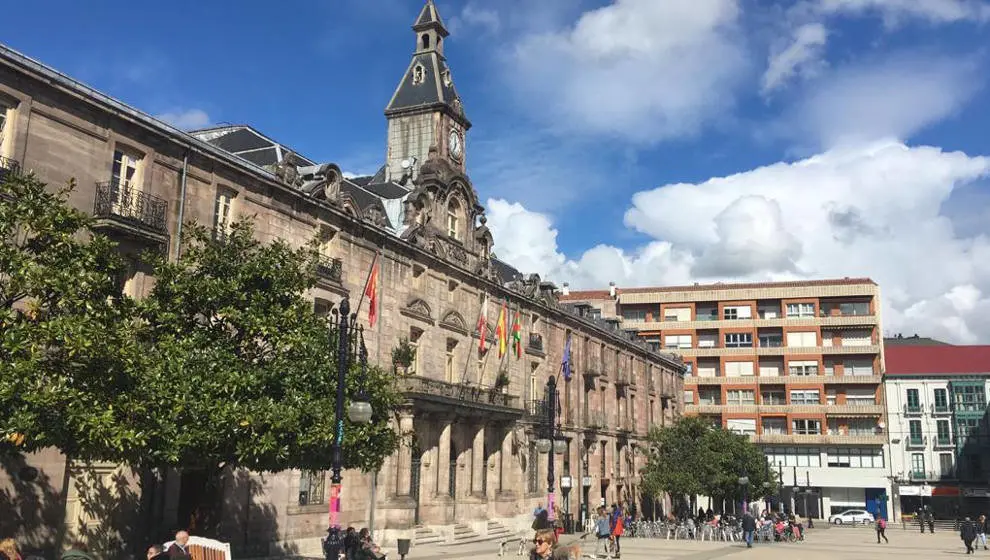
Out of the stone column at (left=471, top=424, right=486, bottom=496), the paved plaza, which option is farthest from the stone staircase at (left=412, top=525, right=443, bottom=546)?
the stone column at (left=471, top=424, right=486, bottom=496)

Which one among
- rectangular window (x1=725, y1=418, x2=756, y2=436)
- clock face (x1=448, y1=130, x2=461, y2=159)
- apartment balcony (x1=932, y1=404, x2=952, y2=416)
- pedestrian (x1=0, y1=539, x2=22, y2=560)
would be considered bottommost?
pedestrian (x1=0, y1=539, x2=22, y2=560)

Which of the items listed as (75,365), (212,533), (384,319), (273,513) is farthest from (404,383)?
(75,365)

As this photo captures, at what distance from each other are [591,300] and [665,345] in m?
7.82

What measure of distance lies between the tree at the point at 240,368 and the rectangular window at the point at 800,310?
60002 millimetres

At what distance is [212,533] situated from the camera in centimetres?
2323

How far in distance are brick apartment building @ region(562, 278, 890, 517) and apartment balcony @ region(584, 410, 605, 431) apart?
18.8m

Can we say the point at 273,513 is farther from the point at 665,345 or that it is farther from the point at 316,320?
the point at 665,345

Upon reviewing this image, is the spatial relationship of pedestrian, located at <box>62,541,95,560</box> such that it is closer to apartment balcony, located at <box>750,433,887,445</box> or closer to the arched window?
the arched window

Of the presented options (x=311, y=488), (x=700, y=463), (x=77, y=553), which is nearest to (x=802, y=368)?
(x=700, y=463)

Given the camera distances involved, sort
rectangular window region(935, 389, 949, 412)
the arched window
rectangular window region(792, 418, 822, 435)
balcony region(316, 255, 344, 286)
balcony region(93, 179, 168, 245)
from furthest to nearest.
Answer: rectangular window region(792, 418, 822, 435)
rectangular window region(935, 389, 949, 412)
the arched window
balcony region(316, 255, 344, 286)
balcony region(93, 179, 168, 245)

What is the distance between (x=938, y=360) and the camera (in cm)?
7181

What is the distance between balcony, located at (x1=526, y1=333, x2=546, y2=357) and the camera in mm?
44656

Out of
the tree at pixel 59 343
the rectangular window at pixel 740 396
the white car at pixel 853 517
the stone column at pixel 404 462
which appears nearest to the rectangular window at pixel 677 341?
the rectangular window at pixel 740 396

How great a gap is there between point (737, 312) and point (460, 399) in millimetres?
46508
